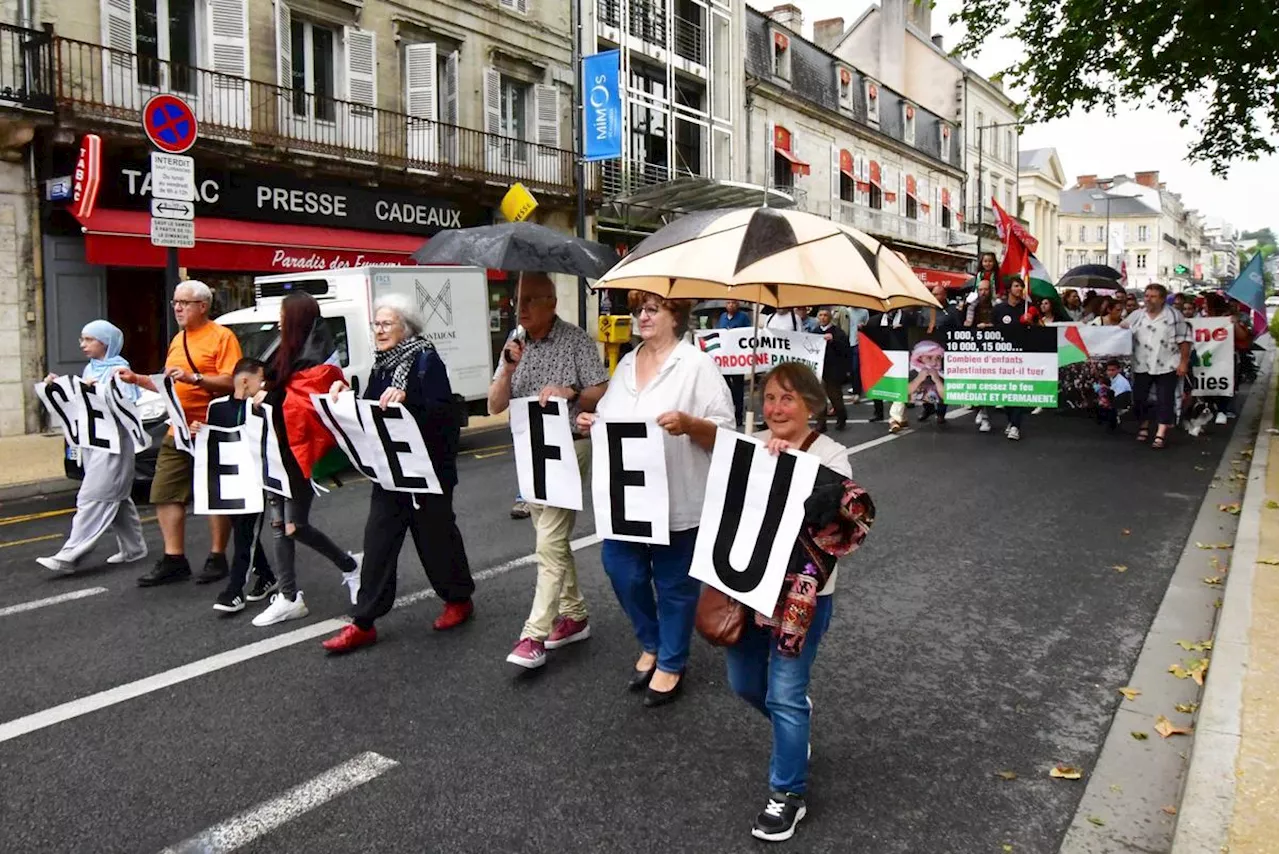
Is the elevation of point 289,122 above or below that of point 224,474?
above

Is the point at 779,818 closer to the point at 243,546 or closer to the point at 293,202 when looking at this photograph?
the point at 243,546

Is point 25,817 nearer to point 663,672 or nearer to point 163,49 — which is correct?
point 663,672

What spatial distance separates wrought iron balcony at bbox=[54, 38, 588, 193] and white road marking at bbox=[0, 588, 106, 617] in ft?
35.1

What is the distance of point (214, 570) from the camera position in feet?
20.1

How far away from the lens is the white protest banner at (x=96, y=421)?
6258 millimetres

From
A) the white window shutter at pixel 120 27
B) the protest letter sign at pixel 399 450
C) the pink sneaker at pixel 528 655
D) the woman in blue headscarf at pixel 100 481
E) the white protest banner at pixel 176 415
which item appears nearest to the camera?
the pink sneaker at pixel 528 655

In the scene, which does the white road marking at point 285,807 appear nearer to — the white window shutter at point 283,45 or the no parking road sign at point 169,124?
the no parking road sign at point 169,124

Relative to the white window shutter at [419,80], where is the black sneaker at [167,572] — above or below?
below

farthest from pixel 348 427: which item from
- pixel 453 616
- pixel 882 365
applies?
pixel 882 365

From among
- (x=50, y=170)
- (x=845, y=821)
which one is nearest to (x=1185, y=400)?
(x=845, y=821)

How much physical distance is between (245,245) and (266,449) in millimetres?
12851

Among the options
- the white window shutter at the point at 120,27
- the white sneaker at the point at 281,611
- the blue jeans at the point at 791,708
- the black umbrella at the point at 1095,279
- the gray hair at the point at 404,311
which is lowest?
the white sneaker at the point at 281,611

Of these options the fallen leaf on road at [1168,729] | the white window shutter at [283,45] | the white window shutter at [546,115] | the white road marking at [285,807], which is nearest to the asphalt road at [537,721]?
the white road marking at [285,807]

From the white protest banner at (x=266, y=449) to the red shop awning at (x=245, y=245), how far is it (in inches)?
430
